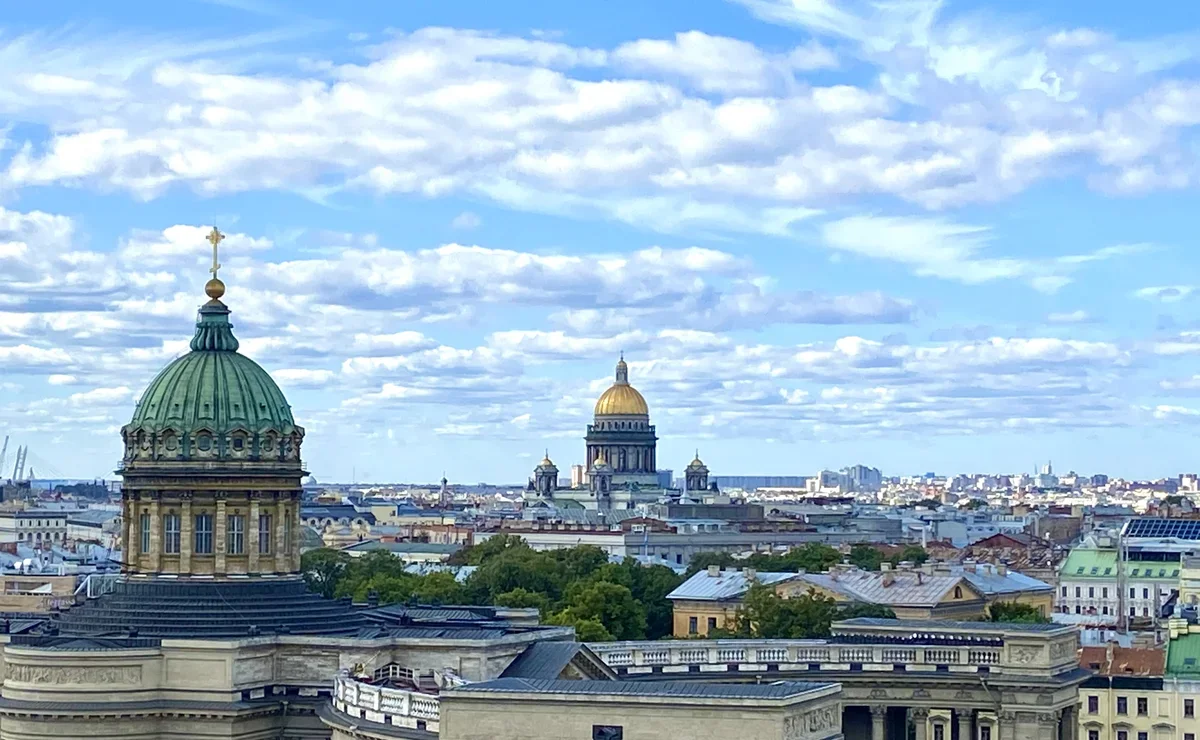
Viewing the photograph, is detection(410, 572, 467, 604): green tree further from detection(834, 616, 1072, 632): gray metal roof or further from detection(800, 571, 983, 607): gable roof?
detection(834, 616, 1072, 632): gray metal roof

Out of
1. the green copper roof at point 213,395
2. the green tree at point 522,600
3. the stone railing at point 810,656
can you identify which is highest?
the green copper roof at point 213,395

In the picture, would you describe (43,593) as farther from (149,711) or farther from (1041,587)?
(149,711)

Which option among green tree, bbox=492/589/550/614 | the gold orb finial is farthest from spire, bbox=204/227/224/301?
green tree, bbox=492/589/550/614

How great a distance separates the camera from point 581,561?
559 ft

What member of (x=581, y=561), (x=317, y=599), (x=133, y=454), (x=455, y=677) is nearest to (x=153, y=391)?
(x=133, y=454)

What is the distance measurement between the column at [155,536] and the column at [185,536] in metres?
0.71

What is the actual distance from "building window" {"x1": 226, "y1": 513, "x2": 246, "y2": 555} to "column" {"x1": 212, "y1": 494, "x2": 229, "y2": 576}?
0.83 feet

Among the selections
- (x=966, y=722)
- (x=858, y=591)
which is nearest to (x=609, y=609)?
(x=858, y=591)

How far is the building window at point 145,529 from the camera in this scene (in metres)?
A: 88.1

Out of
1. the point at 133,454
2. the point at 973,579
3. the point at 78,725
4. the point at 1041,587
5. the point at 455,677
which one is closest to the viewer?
the point at 455,677

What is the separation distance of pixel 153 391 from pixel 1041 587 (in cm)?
10029

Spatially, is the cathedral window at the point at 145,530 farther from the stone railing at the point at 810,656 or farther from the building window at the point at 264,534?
the stone railing at the point at 810,656

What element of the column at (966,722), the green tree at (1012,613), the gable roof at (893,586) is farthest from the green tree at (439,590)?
the column at (966,722)

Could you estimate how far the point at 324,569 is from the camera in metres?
176
